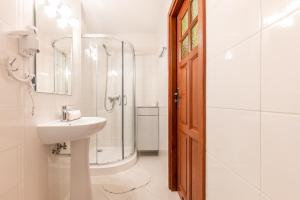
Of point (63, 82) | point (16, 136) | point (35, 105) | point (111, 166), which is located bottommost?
point (111, 166)

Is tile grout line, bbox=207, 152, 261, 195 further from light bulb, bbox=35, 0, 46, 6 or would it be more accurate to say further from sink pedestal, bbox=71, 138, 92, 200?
light bulb, bbox=35, 0, 46, 6

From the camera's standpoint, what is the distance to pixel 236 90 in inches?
25.8

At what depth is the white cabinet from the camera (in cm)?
311

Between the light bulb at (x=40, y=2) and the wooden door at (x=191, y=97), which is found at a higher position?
the light bulb at (x=40, y=2)

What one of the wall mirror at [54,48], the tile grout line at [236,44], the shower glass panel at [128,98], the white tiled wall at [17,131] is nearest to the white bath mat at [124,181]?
the shower glass panel at [128,98]

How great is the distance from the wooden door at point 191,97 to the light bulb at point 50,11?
3.68ft

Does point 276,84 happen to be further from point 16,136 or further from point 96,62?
point 96,62

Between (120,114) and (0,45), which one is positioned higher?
(0,45)

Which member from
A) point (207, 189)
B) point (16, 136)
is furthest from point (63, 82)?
point (207, 189)

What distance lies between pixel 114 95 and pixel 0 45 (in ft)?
7.33

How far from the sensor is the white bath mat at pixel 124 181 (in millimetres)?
1986

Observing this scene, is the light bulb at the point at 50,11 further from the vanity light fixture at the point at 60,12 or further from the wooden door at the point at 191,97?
the wooden door at the point at 191,97

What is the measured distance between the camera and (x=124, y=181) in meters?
2.19

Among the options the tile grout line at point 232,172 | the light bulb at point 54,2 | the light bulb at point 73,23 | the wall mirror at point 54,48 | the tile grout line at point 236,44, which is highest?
the light bulb at point 73,23
